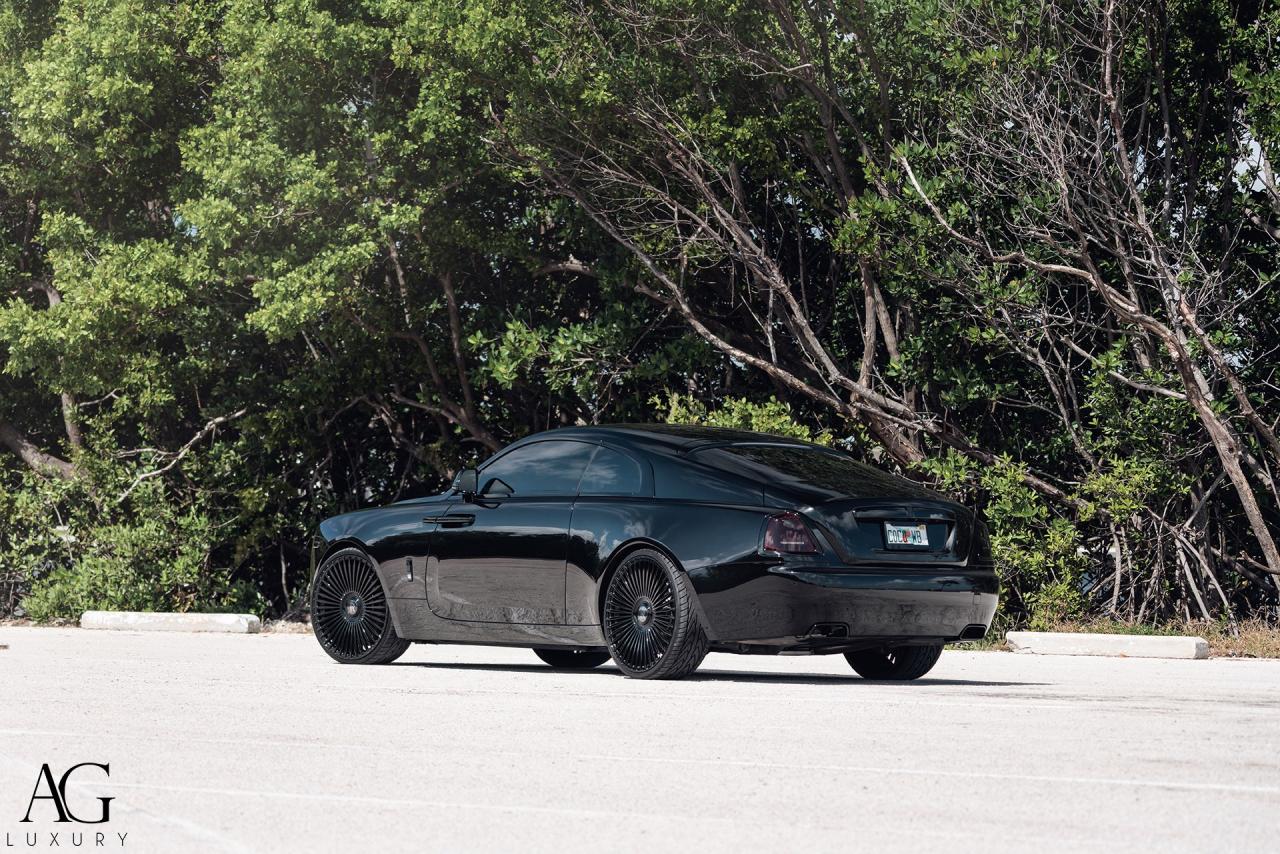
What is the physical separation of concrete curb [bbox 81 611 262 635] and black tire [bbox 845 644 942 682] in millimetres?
8713

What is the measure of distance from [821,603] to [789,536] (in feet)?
1.42

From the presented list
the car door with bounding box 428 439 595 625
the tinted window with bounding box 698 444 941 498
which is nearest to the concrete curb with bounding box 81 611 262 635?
the car door with bounding box 428 439 595 625

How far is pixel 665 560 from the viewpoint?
10.8 m

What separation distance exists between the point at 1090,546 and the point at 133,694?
34.6ft

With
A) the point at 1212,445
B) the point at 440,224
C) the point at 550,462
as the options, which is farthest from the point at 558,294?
the point at 550,462

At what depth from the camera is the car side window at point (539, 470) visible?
38.9 feet

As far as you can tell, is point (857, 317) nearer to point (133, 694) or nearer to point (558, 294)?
point (558, 294)

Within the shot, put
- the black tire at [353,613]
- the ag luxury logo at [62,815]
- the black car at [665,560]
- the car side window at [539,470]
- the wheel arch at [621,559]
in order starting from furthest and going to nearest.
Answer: the black tire at [353,613] → the car side window at [539,470] → the wheel arch at [621,559] → the black car at [665,560] → the ag luxury logo at [62,815]

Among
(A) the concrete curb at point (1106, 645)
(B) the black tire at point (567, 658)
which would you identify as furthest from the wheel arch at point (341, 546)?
(A) the concrete curb at point (1106, 645)

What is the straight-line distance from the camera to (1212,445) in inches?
689

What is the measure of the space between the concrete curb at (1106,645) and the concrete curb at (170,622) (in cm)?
793

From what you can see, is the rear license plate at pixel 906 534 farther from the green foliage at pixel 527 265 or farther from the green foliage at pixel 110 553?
the green foliage at pixel 110 553

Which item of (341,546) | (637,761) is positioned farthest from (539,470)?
(637,761)

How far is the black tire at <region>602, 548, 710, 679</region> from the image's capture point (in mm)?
10672
